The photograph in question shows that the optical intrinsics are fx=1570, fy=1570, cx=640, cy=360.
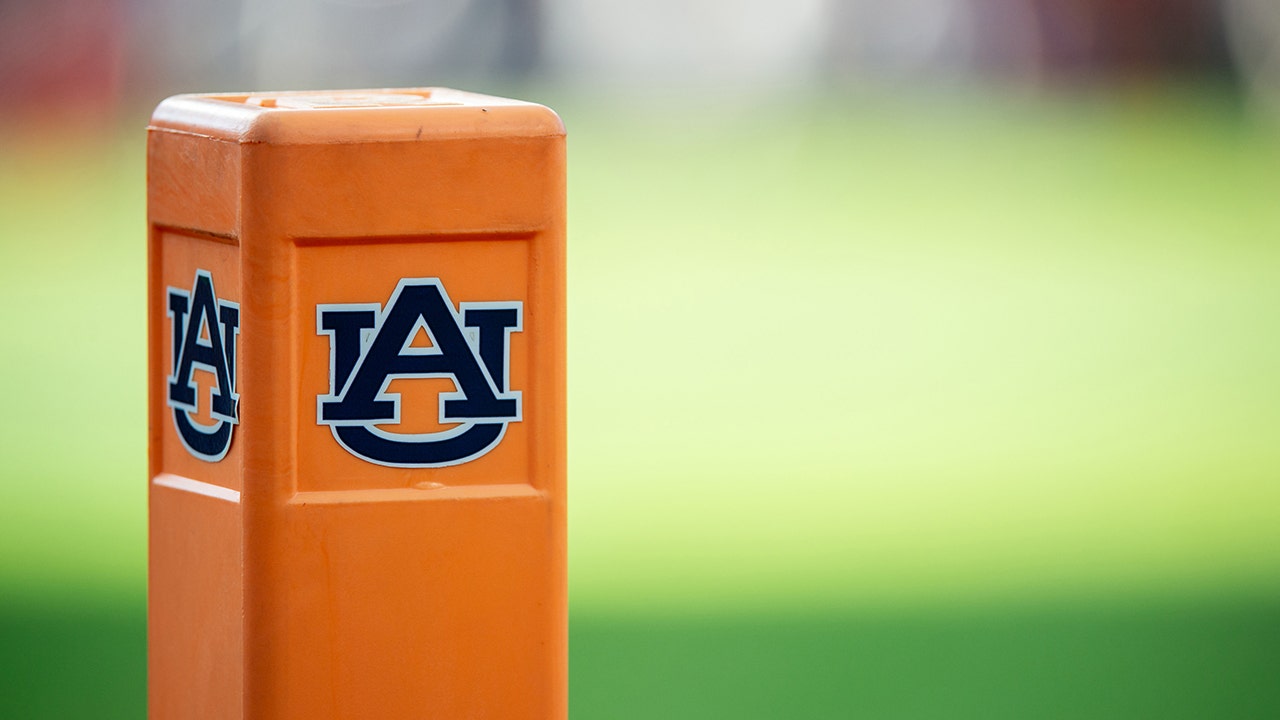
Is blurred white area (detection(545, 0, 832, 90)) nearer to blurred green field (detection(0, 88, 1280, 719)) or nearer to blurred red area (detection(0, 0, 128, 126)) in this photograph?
blurred green field (detection(0, 88, 1280, 719))

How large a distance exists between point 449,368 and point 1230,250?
995 centimetres

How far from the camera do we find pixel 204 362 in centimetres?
207

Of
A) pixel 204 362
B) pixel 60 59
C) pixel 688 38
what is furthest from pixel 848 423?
pixel 688 38

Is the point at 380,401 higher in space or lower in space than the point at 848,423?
higher

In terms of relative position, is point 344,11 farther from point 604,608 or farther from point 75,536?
point 604,608

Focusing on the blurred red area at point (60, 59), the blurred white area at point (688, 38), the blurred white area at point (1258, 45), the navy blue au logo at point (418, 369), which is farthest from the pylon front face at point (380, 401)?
the blurred white area at point (1258, 45)

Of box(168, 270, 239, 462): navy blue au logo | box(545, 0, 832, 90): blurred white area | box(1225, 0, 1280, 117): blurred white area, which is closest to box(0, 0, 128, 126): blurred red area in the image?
box(545, 0, 832, 90): blurred white area

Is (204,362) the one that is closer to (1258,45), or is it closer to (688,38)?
(688,38)

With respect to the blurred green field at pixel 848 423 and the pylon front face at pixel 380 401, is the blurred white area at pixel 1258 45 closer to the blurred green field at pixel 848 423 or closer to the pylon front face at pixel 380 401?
the blurred green field at pixel 848 423

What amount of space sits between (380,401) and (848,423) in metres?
4.76

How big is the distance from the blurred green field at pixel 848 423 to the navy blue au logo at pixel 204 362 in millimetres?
1721

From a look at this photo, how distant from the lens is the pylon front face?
192 cm

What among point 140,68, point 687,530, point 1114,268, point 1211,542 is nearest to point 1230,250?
point 1114,268

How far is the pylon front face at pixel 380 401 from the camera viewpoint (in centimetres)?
192
